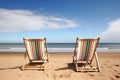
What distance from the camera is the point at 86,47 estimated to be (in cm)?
500

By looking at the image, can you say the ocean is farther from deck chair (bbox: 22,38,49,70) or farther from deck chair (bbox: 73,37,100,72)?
deck chair (bbox: 73,37,100,72)

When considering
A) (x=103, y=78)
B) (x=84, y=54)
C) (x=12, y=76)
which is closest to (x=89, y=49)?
(x=84, y=54)

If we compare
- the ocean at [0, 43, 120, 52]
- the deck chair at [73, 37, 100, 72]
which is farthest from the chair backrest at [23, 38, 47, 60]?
the ocean at [0, 43, 120, 52]

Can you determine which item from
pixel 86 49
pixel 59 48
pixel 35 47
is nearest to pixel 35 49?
pixel 35 47

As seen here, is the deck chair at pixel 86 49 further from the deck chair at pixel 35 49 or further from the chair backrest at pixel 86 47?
the deck chair at pixel 35 49

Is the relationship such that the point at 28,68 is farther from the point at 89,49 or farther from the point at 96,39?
the point at 96,39

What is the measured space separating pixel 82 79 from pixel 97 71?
1.00m

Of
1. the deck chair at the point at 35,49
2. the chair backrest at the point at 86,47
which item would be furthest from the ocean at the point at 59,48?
the chair backrest at the point at 86,47

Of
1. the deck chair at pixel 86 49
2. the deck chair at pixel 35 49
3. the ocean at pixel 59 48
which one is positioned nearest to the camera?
the deck chair at pixel 86 49

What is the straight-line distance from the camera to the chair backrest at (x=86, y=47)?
4.92 m

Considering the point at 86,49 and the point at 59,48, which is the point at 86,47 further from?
the point at 59,48

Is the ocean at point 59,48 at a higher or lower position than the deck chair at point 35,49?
lower

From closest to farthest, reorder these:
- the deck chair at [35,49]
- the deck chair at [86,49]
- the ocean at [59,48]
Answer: the deck chair at [86,49]
the deck chair at [35,49]
the ocean at [59,48]

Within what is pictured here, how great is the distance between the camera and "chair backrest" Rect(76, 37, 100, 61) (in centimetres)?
492
